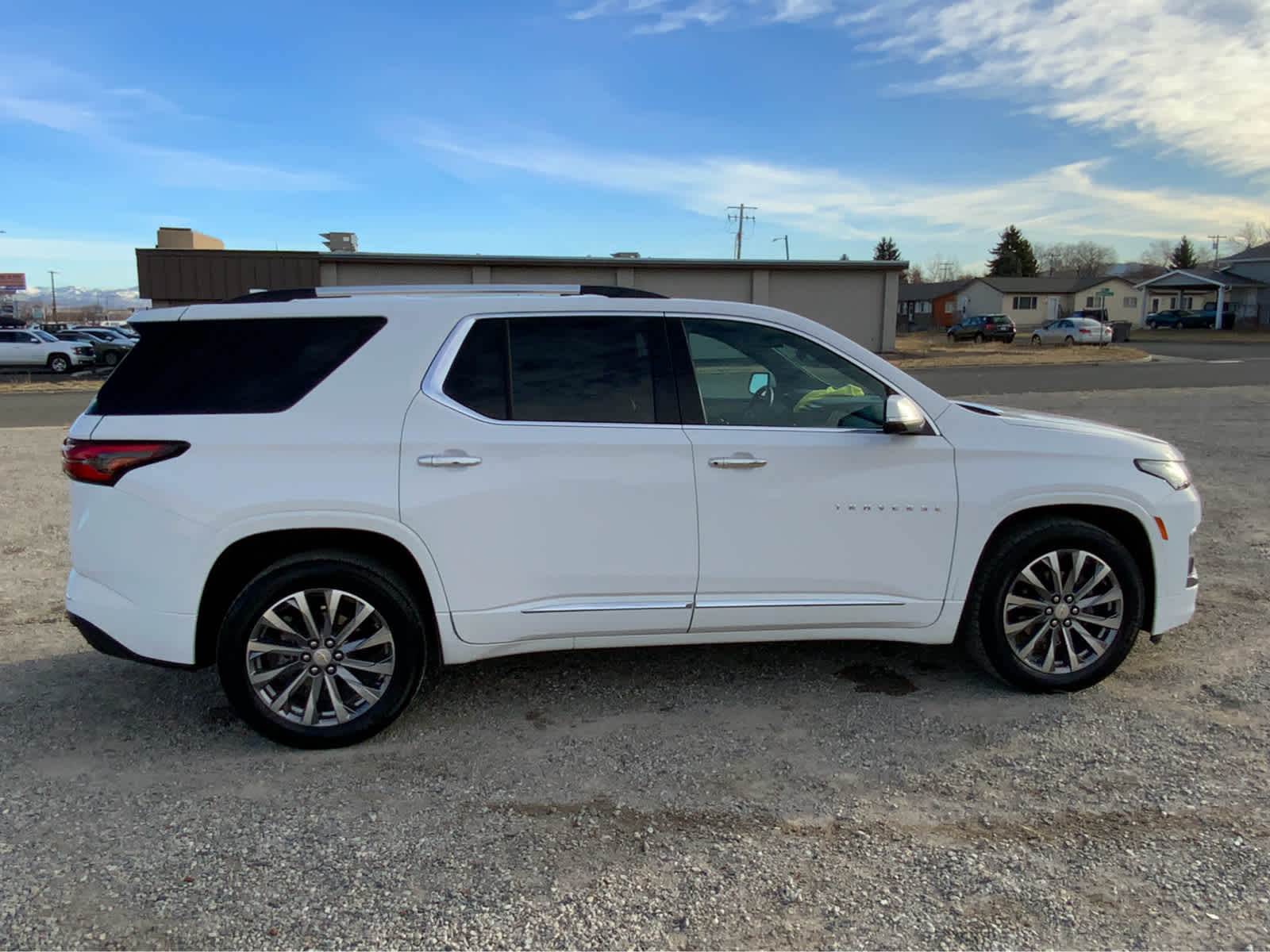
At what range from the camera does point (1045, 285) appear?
79.3m

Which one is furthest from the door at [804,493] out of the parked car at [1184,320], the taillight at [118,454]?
the parked car at [1184,320]

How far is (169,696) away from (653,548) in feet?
8.06

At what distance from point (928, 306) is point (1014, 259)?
37.2 ft

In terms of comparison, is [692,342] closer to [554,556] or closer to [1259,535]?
[554,556]

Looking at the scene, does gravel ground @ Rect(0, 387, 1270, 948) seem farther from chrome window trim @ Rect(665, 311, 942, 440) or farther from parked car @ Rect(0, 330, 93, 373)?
parked car @ Rect(0, 330, 93, 373)

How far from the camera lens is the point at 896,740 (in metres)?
3.79

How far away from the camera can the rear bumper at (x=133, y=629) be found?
3.63 meters

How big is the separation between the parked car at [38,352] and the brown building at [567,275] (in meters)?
3.18

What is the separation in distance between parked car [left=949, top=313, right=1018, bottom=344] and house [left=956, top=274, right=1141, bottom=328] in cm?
2623

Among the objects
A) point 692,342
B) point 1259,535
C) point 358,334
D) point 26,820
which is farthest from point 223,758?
point 1259,535

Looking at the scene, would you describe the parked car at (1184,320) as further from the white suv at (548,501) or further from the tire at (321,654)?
the tire at (321,654)

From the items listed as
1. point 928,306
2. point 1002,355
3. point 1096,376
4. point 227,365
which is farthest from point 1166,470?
point 928,306

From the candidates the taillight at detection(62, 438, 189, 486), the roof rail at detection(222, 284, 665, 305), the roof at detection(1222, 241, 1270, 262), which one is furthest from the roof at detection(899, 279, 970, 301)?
the taillight at detection(62, 438, 189, 486)

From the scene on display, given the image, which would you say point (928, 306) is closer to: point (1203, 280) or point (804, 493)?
point (1203, 280)
